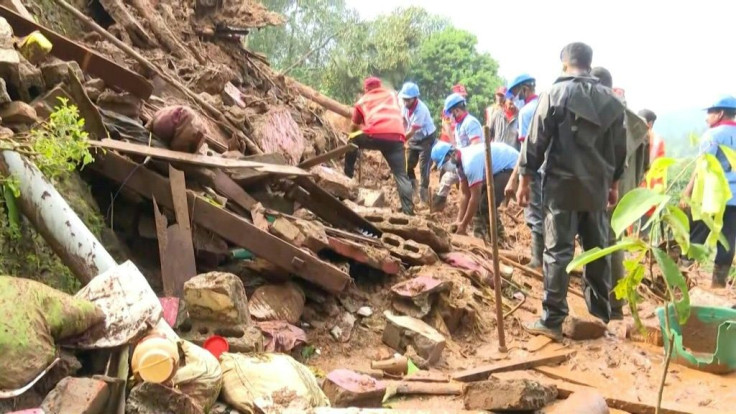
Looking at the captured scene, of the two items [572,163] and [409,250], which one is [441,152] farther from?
[572,163]

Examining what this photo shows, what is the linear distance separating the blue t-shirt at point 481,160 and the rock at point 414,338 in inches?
122

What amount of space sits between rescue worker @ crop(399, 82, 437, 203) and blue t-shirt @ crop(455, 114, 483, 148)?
1.06 meters

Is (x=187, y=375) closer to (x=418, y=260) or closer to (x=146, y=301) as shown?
(x=146, y=301)

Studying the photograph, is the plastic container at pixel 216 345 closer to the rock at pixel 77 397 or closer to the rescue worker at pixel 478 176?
the rock at pixel 77 397

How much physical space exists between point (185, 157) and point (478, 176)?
4.02 meters

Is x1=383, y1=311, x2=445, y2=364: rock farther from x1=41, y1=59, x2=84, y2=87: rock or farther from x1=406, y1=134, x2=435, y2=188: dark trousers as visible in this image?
x1=406, y1=134, x2=435, y2=188: dark trousers

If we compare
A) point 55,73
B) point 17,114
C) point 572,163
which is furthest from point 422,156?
point 17,114

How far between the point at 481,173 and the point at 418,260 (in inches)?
86.6

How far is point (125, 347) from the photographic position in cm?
284

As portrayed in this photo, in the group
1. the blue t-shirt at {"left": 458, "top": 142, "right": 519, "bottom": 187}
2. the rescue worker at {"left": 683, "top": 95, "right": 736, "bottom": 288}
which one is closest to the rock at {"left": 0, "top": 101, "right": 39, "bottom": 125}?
the blue t-shirt at {"left": 458, "top": 142, "right": 519, "bottom": 187}

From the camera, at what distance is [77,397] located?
93.1 inches

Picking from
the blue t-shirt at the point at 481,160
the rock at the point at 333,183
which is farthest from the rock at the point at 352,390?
the blue t-shirt at the point at 481,160

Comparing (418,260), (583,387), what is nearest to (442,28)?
(418,260)

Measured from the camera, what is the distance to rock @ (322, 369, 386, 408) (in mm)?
3375
